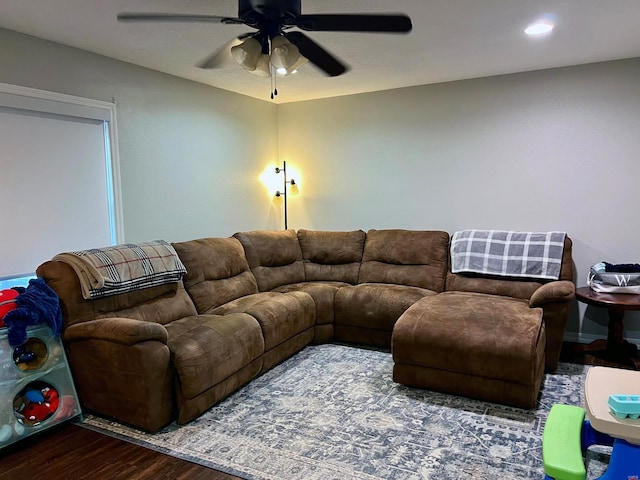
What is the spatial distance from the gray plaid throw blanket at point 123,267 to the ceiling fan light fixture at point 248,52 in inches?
60.6

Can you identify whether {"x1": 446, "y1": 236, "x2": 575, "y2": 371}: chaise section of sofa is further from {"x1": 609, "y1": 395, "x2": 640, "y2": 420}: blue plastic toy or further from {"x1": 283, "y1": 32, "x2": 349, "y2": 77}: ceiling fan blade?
{"x1": 283, "y1": 32, "x2": 349, "y2": 77}: ceiling fan blade

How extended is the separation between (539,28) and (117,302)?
→ 326cm

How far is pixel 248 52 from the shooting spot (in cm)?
226

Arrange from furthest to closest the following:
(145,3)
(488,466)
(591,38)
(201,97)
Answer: (201,97)
(591,38)
(145,3)
(488,466)

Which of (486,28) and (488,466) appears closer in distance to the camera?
(488,466)

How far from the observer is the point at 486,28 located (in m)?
2.85

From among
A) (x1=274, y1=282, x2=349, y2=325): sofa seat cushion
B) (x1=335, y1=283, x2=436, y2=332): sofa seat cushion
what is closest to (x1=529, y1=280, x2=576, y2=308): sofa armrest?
(x1=335, y1=283, x2=436, y2=332): sofa seat cushion

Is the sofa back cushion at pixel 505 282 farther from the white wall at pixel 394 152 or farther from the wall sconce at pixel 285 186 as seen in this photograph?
the wall sconce at pixel 285 186

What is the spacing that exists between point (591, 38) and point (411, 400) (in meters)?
2.76

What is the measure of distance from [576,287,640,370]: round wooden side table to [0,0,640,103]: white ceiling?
6.06 ft

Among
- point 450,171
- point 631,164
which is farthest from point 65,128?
point 631,164

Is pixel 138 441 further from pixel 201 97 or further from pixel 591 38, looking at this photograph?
pixel 591 38

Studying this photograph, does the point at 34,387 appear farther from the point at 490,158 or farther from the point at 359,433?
the point at 490,158

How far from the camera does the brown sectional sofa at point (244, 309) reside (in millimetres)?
2568
